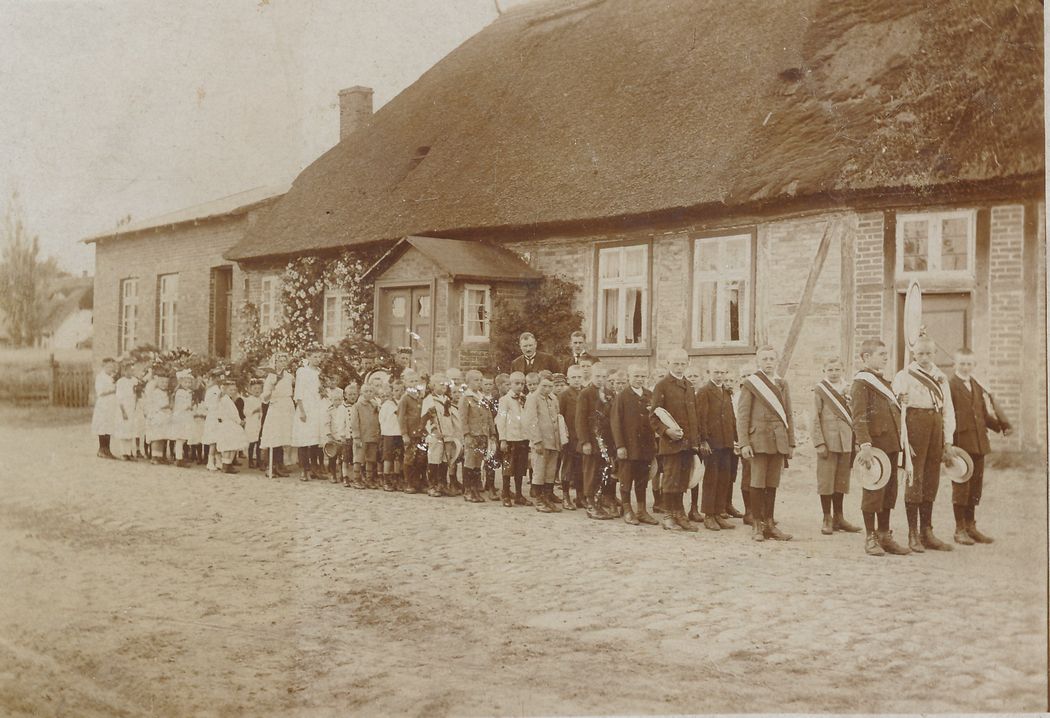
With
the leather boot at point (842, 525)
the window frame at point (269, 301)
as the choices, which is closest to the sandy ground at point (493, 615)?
the leather boot at point (842, 525)

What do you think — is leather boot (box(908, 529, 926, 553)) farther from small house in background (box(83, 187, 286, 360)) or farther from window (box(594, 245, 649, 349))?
small house in background (box(83, 187, 286, 360))

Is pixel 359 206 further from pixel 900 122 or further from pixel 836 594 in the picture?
pixel 836 594

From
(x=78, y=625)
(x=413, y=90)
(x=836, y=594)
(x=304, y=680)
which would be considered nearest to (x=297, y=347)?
(x=413, y=90)

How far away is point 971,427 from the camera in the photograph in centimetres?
382

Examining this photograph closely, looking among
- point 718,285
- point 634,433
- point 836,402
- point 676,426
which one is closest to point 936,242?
point 836,402

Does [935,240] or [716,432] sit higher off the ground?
[935,240]

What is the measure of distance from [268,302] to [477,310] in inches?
56.1

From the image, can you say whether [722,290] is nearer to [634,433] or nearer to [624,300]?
[624,300]

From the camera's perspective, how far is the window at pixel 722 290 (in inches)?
182

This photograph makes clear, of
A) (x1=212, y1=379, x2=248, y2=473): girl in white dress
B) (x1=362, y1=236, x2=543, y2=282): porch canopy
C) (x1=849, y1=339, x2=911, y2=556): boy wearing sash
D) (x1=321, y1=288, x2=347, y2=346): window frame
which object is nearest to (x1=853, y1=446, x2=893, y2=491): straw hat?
(x1=849, y1=339, x2=911, y2=556): boy wearing sash

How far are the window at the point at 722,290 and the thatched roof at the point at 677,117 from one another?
25cm

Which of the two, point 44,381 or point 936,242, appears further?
point 44,381

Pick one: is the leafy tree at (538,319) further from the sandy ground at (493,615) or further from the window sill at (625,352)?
the sandy ground at (493,615)

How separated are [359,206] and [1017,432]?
4.12 metres
